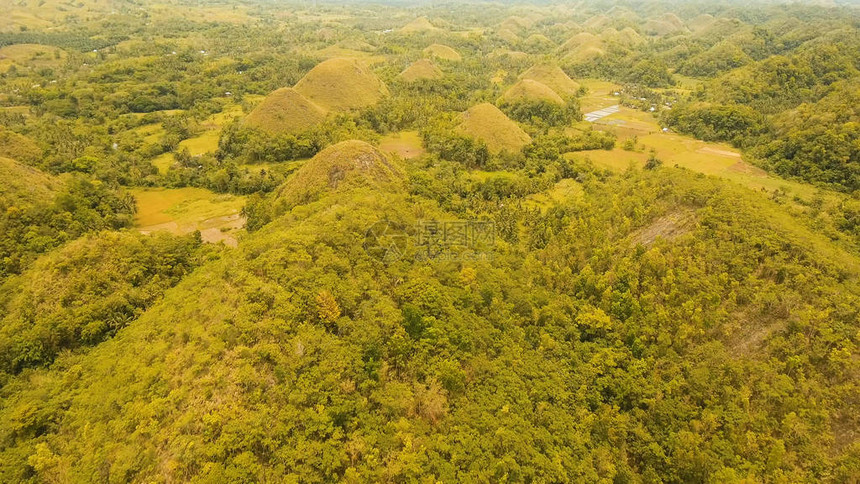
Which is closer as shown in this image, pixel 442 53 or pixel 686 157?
pixel 686 157

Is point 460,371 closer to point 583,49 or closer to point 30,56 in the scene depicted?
point 583,49

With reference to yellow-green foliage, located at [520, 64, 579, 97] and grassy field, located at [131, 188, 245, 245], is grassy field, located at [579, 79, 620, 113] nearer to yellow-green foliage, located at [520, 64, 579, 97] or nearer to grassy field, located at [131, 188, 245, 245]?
yellow-green foliage, located at [520, 64, 579, 97]

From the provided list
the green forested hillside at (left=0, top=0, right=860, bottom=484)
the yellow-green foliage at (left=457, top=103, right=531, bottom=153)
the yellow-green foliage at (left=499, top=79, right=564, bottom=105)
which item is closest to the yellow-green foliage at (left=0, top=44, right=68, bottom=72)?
the green forested hillside at (left=0, top=0, right=860, bottom=484)

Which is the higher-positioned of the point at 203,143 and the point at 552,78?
the point at 552,78

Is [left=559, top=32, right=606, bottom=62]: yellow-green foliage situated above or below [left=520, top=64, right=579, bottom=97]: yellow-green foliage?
above

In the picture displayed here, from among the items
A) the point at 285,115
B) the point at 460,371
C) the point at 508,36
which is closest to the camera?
the point at 460,371

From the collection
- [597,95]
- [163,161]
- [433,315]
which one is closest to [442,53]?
[597,95]

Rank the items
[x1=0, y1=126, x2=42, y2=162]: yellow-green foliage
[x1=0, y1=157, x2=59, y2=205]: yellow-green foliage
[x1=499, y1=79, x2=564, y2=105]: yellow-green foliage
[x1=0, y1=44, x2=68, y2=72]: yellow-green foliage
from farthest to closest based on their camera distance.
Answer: [x1=0, y1=44, x2=68, y2=72]: yellow-green foliage → [x1=499, y1=79, x2=564, y2=105]: yellow-green foliage → [x1=0, y1=126, x2=42, y2=162]: yellow-green foliage → [x1=0, y1=157, x2=59, y2=205]: yellow-green foliage
